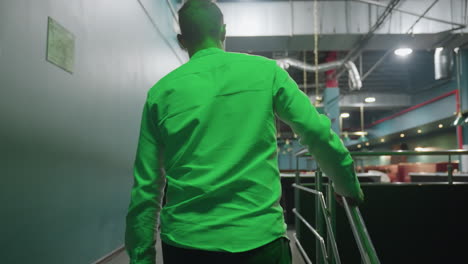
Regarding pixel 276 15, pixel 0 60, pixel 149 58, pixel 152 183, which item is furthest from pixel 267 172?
pixel 276 15

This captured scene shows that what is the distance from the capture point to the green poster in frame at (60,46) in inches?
82.6

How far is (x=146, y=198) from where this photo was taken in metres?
0.85

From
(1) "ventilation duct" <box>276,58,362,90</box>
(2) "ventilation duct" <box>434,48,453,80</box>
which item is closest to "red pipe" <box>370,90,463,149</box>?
(2) "ventilation duct" <box>434,48,453,80</box>

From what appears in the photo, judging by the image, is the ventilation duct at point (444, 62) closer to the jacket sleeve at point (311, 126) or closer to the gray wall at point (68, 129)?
the gray wall at point (68, 129)

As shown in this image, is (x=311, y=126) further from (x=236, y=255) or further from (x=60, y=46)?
(x=60, y=46)

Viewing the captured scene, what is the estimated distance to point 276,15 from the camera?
20.4 feet

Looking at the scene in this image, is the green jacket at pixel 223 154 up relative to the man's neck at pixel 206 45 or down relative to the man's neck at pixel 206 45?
down

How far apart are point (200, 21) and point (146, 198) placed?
1.51 ft

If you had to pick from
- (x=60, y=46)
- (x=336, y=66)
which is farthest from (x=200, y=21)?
(x=336, y=66)

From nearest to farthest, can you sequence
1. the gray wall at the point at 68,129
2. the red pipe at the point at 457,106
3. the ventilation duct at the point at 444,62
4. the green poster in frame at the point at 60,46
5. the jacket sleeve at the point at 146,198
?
1. the jacket sleeve at the point at 146,198
2. the gray wall at the point at 68,129
3. the green poster in frame at the point at 60,46
4. the ventilation duct at the point at 444,62
5. the red pipe at the point at 457,106

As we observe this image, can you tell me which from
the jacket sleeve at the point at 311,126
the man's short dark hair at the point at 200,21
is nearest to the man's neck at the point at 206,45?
the man's short dark hair at the point at 200,21

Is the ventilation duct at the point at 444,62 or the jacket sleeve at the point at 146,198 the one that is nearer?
the jacket sleeve at the point at 146,198

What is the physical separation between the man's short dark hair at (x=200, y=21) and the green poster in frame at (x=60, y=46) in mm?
1504

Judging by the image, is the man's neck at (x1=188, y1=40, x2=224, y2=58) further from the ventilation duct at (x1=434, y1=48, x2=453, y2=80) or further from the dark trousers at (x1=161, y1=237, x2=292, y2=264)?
the ventilation duct at (x1=434, y1=48, x2=453, y2=80)
